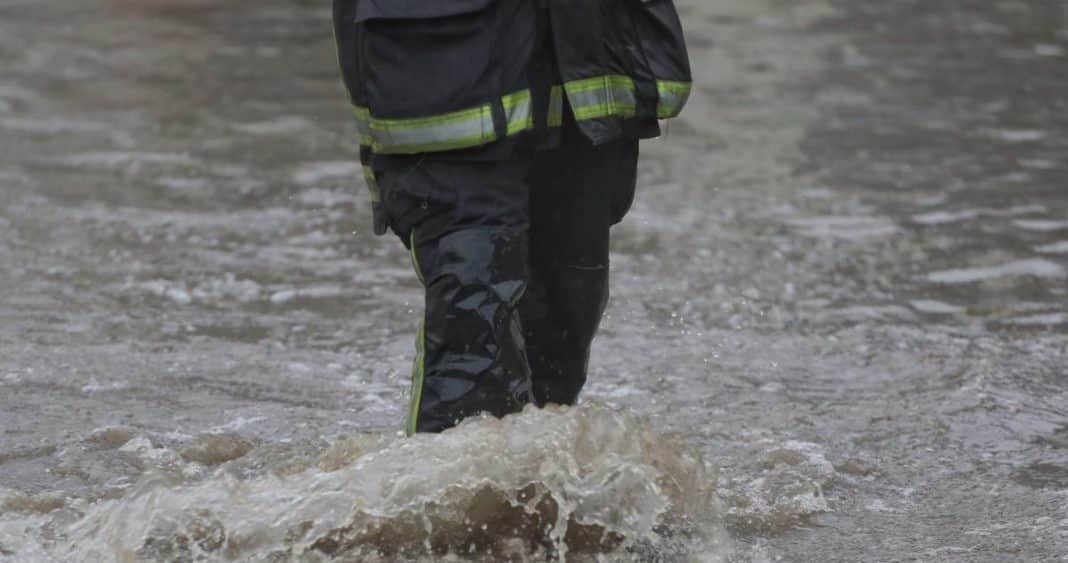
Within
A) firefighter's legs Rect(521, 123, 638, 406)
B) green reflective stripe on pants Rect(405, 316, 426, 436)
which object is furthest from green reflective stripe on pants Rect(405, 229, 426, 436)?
firefighter's legs Rect(521, 123, 638, 406)

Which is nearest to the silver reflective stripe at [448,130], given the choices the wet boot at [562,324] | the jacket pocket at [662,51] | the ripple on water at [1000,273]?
the jacket pocket at [662,51]

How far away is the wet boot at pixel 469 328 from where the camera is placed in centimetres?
344

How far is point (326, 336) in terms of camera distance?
5273 millimetres

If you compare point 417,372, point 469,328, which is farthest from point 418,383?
point 469,328

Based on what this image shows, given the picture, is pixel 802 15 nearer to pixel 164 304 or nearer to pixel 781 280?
pixel 781 280

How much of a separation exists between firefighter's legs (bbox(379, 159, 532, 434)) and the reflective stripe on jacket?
90mm

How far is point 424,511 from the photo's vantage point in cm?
349

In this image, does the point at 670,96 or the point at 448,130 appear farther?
the point at 670,96

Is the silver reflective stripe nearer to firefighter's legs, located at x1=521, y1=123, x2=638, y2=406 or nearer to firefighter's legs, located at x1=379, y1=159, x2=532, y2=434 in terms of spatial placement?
firefighter's legs, located at x1=379, y1=159, x2=532, y2=434

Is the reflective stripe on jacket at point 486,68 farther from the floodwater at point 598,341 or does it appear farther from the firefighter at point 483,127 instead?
the floodwater at point 598,341

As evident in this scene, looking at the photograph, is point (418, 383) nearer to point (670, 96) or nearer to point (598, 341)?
point (670, 96)

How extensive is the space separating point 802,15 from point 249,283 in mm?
7594

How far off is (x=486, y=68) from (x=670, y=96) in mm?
452

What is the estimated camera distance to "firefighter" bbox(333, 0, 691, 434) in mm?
3422
